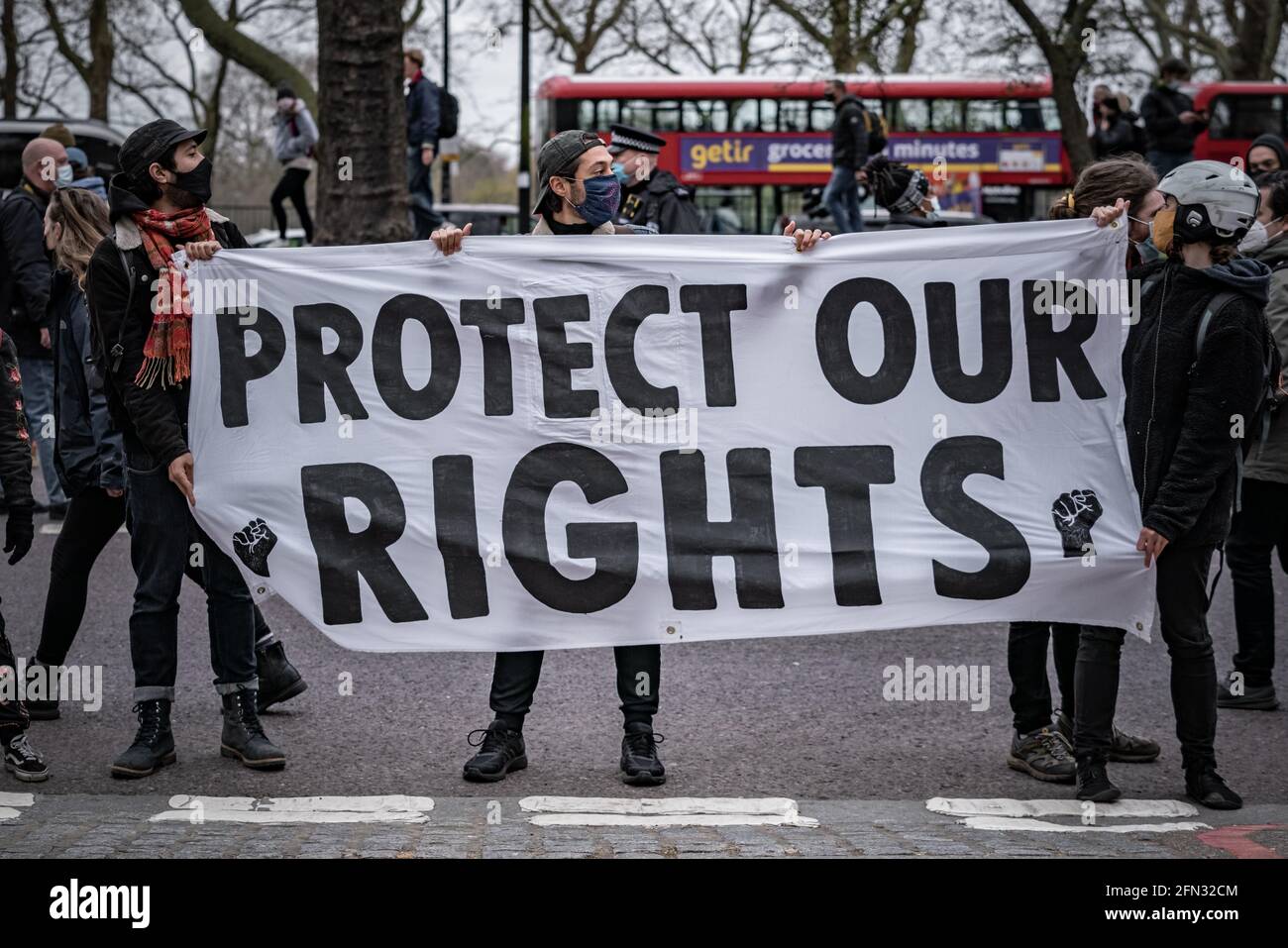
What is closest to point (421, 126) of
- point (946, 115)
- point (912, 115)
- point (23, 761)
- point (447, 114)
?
point (447, 114)

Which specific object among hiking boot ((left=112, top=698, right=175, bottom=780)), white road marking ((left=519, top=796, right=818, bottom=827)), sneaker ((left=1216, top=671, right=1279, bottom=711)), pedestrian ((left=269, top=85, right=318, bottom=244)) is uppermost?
pedestrian ((left=269, top=85, right=318, bottom=244))

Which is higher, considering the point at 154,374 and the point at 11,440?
the point at 154,374

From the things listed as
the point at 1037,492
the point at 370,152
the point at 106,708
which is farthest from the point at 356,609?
the point at 370,152

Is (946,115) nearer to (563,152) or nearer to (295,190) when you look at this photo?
(295,190)

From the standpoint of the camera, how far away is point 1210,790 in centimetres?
486

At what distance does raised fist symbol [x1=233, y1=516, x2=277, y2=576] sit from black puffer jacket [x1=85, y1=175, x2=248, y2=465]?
1.18 ft

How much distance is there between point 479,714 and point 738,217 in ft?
75.7

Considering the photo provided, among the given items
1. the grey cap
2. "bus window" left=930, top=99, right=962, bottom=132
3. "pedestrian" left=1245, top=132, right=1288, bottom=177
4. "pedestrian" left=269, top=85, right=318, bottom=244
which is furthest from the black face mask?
"bus window" left=930, top=99, right=962, bottom=132

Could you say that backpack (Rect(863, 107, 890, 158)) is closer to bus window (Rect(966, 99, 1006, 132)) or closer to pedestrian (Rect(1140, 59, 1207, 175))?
pedestrian (Rect(1140, 59, 1207, 175))

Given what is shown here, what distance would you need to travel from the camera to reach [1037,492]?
518cm

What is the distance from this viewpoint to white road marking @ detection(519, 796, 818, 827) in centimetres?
453

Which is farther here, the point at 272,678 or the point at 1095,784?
the point at 272,678

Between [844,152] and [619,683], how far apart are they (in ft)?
35.3
